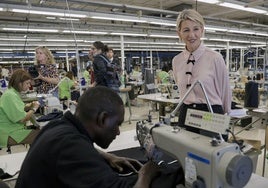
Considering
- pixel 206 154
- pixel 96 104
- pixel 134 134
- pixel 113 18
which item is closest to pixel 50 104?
pixel 134 134

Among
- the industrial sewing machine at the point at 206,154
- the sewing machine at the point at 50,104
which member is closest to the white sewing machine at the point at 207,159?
the industrial sewing machine at the point at 206,154

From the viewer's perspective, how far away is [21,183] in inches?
34.2

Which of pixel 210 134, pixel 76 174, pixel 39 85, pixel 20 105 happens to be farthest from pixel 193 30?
pixel 39 85

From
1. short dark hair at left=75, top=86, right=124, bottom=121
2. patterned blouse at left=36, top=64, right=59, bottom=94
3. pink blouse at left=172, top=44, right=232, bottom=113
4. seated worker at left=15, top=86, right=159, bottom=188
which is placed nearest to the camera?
seated worker at left=15, top=86, right=159, bottom=188

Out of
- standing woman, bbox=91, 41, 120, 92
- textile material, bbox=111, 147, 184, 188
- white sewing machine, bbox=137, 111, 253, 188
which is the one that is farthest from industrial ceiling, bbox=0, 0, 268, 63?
white sewing machine, bbox=137, 111, 253, 188

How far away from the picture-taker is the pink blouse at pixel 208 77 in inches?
62.5

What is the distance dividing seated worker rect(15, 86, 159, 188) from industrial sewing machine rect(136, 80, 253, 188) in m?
0.14

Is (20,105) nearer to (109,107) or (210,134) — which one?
(109,107)

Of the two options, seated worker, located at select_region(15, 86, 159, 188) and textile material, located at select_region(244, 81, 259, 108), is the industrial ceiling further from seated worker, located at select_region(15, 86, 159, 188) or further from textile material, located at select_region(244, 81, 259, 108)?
seated worker, located at select_region(15, 86, 159, 188)

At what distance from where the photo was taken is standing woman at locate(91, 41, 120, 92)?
329 centimetres

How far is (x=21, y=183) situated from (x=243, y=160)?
28.2 inches

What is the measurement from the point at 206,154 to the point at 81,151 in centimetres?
38

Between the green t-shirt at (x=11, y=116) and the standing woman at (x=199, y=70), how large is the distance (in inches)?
68.1

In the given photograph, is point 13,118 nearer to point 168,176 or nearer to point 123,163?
point 123,163
